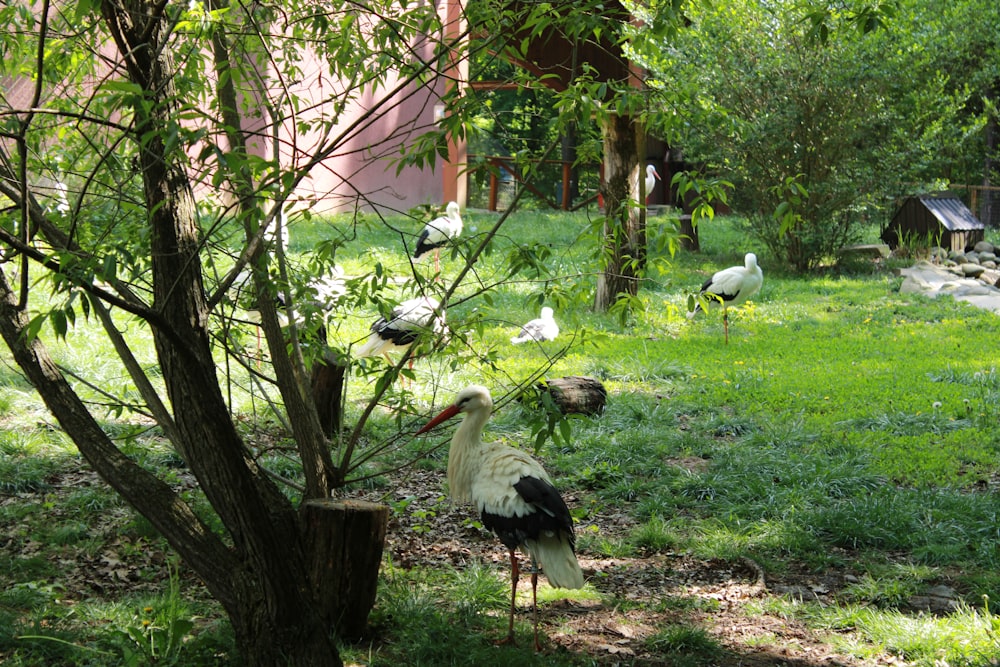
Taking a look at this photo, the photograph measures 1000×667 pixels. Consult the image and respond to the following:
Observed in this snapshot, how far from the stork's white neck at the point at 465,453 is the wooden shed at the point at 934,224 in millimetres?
12701

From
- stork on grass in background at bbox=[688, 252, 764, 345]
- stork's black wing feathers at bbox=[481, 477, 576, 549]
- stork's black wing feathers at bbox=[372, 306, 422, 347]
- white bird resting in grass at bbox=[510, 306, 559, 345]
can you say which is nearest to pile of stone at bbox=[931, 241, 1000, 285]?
stork on grass in background at bbox=[688, 252, 764, 345]

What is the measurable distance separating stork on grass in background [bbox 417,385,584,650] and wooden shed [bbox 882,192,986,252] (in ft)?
41.8

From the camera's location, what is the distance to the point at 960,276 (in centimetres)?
1434

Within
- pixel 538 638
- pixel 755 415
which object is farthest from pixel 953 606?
pixel 755 415

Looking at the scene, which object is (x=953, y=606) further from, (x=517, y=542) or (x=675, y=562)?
(x=517, y=542)

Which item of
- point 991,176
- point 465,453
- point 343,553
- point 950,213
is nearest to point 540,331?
point 465,453

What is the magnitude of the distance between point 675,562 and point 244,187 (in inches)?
118

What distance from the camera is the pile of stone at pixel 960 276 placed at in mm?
12523

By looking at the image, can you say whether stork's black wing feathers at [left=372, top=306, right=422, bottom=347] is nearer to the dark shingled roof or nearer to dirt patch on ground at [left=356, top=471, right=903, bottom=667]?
dirt patch on ground at [left=356, top=471, right=903, bottom=667]

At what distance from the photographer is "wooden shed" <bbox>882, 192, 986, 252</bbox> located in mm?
15852

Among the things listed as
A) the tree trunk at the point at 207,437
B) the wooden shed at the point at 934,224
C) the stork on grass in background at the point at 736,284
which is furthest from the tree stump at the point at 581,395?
the wooden shed at the point at 934,224

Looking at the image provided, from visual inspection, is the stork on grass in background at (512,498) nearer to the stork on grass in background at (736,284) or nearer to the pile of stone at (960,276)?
the stork on grass in background at (736,284)

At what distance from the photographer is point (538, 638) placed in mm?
4227

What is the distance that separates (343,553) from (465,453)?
97 cm
